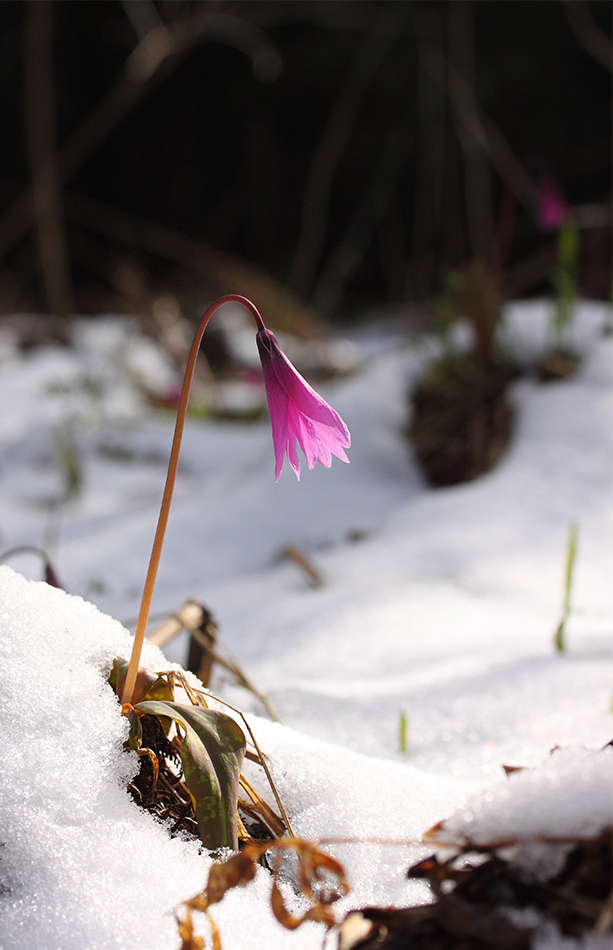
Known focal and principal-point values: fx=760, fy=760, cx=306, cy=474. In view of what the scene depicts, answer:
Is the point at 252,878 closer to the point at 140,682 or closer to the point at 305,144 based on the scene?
the point at 140,682

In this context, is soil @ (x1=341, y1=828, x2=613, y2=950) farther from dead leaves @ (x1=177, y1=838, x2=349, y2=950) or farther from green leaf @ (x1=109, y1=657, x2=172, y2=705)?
green leaf @ (x1=109, y1=657, x2=172, y2=705)

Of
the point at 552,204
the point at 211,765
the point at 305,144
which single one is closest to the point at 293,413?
the point at 211,765

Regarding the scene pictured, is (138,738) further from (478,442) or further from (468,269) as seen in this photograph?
(468,269)

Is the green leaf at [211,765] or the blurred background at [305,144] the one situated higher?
the blurred background at [305,144]

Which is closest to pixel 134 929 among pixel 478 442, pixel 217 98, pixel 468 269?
pixel 478 442

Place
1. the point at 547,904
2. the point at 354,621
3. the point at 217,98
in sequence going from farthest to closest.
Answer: the point at 217,98, the point at 354,621, the point at 547,904

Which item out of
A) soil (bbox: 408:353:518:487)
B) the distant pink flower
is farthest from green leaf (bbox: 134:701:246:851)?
the distant pink flower

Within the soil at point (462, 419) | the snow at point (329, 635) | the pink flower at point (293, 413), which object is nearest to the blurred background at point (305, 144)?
the snow at point (329, 635)

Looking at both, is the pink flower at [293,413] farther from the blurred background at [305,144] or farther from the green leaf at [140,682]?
the blurred background at [305,144]
